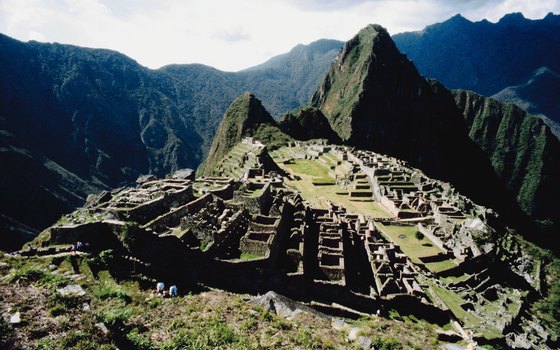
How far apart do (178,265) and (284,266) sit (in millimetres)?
7126

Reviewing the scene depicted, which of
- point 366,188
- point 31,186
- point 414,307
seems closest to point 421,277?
point 414,307

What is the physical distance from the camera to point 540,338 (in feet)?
107

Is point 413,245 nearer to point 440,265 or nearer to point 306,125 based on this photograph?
point 440,265

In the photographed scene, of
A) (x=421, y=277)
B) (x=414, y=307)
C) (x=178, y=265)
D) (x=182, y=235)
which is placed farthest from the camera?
(x=421, y=277)

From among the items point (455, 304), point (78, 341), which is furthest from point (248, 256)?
point (455, 304)

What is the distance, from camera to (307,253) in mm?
27438

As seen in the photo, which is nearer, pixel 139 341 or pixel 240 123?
pixel 139 341

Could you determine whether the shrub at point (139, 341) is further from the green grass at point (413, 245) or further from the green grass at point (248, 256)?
the green grass at point (413, 245)

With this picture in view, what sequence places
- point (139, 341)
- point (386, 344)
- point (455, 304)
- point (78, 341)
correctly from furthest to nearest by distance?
point (455, 304) < point (386, 344) < point (139, 341) < point (78, 341)

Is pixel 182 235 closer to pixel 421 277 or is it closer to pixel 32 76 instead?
pixel 421 277

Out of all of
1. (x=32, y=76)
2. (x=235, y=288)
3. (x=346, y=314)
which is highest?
(x=32, y=76)

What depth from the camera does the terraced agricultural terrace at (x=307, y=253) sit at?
19.7m

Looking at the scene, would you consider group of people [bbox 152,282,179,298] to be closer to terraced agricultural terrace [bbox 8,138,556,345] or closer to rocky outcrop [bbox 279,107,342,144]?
terraced agricultural terrace [bbox 8,138,556,345]

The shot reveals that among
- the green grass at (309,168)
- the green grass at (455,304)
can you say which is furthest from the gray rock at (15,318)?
the green grass at (309,168)
